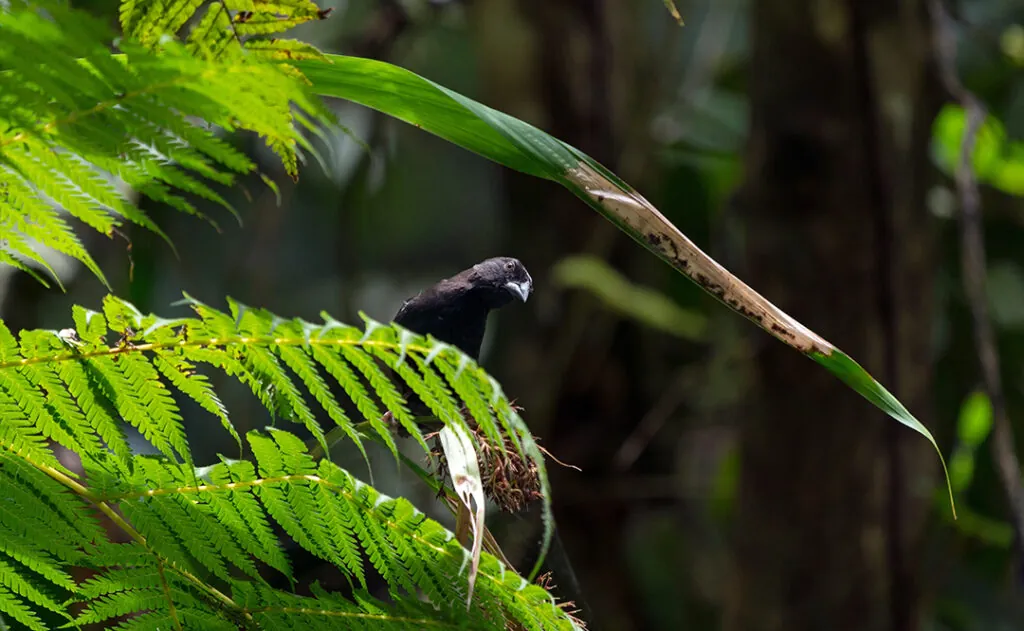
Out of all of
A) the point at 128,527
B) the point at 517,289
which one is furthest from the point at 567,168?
the point at 128,527

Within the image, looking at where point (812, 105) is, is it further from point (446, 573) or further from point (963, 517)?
point (446, 573)

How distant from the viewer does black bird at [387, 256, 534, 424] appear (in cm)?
64

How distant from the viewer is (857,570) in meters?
1.75

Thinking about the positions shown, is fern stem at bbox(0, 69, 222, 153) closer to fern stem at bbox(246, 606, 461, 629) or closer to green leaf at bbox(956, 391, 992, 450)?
fern stem at bbox(246, 606, 461, 629)

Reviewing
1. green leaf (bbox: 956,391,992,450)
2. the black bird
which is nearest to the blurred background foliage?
green leaf (bbox: 956,391,992,450)

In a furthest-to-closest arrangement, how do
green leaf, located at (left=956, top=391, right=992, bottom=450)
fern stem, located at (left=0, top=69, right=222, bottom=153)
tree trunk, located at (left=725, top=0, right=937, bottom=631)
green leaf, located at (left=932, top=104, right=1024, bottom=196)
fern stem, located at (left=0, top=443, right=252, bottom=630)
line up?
green leaf, located at (left=932, top=104, right=1024, bottom=196), green leaf, located at (left=956, top=391, right=992, bottom=450), tree trunk, located at (left=725, top=0, right=937, bottom=631), fern stem, located at (left=0, top=443, right=252, bottom=630), fern stem, located at (left=0, top=69, right=222, bottom=153)

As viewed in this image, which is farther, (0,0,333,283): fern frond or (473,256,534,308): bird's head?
(473,256,534,308): bird's head

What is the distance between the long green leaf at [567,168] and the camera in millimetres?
577

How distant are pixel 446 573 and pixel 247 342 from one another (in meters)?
0.19

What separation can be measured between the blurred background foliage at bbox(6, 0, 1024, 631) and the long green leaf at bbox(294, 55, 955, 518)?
0.18 metres

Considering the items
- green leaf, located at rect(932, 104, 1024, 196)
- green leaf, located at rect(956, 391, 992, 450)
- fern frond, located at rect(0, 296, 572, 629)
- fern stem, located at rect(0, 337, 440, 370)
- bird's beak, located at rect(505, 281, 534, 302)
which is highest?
bird's beak, located at rect(505, 281, 534, 302)

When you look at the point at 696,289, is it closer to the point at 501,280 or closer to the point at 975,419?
the point at 975,419

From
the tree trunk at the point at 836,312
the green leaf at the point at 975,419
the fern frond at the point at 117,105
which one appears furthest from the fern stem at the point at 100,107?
the green leaf at the point at 975,419

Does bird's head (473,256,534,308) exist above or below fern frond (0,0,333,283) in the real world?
below
